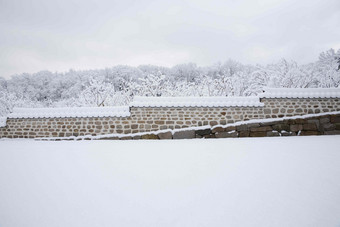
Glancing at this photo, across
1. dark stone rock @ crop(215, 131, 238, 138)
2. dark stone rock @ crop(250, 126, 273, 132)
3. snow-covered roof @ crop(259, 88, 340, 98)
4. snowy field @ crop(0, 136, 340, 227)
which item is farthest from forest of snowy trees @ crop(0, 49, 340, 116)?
snowy field @ crop(0, 136, 340, 227)

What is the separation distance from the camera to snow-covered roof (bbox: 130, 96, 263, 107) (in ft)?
23.7

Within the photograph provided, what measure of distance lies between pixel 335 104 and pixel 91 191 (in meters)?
8.56

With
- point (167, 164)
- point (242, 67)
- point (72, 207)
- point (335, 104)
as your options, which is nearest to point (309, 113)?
point (335, 104)

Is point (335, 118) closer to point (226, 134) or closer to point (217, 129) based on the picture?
point (226, 134)

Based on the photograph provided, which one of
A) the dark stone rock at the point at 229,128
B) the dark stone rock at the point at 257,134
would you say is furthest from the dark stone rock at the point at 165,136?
Answer: the dark stone rock at the point at 257,134

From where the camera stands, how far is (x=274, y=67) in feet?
71.4

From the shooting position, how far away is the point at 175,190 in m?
2.43

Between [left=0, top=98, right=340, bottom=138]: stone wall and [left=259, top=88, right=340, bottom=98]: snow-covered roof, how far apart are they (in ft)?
0.50

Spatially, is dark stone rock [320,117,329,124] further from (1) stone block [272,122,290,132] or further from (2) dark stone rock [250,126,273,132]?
(2) dark stone rock [250,126,273,132]

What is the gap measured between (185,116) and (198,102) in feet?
2.41

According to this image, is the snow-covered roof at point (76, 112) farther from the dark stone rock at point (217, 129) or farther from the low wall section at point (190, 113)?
the dark stone rock at point (217, 129)

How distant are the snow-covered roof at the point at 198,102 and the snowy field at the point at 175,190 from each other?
361 centimetres

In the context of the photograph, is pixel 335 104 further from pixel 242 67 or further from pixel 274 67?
pixel 242 67

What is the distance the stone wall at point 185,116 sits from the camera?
711cm
